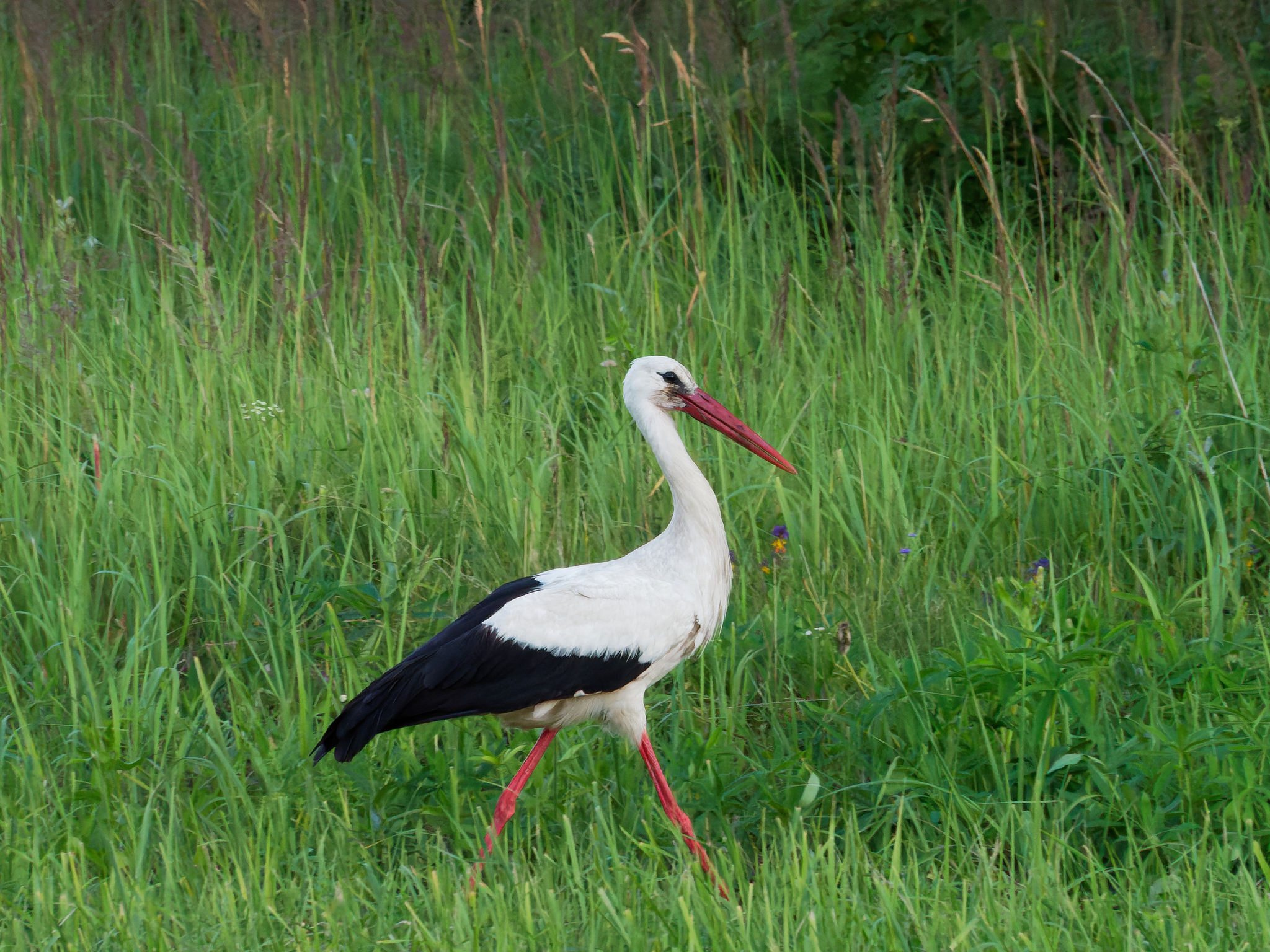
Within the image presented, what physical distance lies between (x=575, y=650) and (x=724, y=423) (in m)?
0.74

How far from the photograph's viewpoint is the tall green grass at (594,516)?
7.84 ft

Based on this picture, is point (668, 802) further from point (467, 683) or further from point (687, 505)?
point (687, 505)

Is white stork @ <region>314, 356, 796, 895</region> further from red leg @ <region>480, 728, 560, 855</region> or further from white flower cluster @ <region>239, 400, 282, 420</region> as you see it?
white flower cluster @ <region>239, 400, 282, 420</region>

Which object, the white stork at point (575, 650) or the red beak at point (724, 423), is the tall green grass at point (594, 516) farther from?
the red beak at point (724, 423)

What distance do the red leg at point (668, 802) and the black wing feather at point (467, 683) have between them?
16 cm

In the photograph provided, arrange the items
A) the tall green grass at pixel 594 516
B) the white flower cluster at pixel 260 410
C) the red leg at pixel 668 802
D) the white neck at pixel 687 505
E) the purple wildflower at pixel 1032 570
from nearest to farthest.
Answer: the tall green grass at pixel 594 516 < the red leg at pixel 668 802 < the white neck at pixel 687 505 < the purple wildflower at pixel 1032 570 < the white flower cluster at pixel 260 410

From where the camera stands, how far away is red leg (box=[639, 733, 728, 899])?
2.51 meters

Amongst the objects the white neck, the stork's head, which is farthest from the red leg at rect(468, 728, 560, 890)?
the stork's head

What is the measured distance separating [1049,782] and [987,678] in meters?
0.26

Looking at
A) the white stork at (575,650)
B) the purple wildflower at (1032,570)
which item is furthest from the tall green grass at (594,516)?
the white stork at (575,650)

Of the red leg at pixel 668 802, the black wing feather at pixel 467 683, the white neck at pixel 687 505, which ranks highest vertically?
the white neck at pixel 687 505

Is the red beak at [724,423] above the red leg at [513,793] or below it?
above

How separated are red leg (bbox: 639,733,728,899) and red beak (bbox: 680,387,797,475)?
77 cm

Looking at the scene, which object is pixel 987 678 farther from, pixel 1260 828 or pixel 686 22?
pixel 686 22
